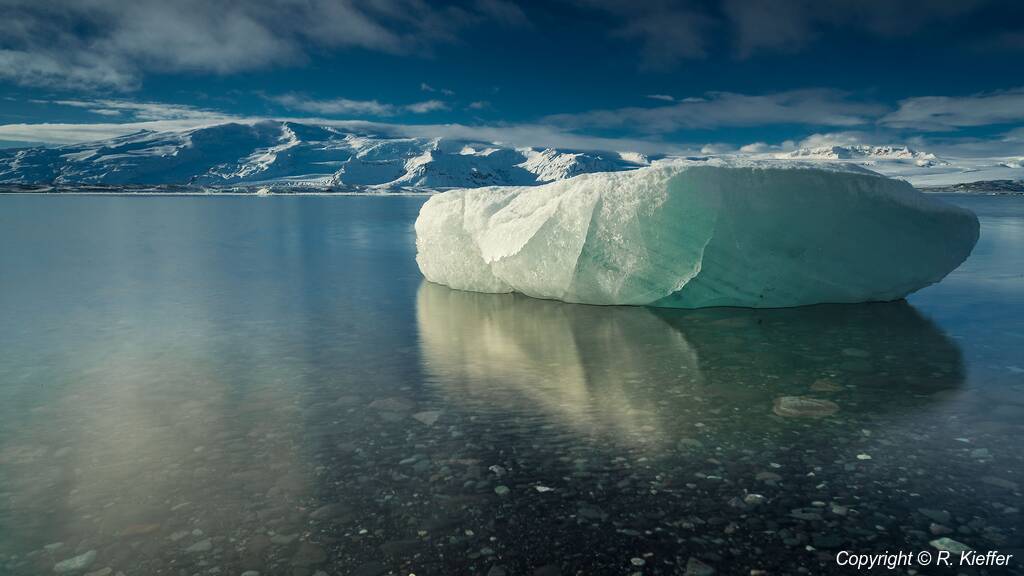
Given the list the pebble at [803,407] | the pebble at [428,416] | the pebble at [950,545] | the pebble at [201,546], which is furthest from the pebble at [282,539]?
the pebble at [803,407]

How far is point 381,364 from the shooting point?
7453 mm

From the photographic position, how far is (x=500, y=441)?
5.09 m

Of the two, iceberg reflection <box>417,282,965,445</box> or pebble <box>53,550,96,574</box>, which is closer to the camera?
pebble <box>53,550,96,574</box>

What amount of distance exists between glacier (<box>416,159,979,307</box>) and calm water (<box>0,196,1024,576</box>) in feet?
2.68

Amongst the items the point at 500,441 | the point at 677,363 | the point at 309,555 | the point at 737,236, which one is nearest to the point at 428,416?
the point at 500,441

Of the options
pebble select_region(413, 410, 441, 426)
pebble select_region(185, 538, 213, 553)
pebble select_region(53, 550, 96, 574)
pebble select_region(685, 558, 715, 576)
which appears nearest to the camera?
pebble select_region(685, 558, 715, 576)

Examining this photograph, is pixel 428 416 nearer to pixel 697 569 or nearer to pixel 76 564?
pixel 76 564

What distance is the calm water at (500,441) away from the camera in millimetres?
3625

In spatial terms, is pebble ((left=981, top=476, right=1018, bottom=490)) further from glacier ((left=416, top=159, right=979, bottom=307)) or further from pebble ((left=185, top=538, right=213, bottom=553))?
glacier ((left=416, top=159, right=979, bottom=307))

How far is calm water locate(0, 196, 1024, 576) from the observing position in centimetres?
362

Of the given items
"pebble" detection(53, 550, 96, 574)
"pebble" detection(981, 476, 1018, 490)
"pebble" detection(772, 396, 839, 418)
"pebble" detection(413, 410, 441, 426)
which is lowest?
"pebble" detection(53, 550, 96, 574)

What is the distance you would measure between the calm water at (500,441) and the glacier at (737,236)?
0.82 m

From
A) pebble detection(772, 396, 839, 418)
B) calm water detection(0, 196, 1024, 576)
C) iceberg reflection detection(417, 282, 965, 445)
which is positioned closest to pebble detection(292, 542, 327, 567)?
calm water detection(0, 196, 1024, 576)

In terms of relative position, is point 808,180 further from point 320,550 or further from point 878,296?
point 320,550
